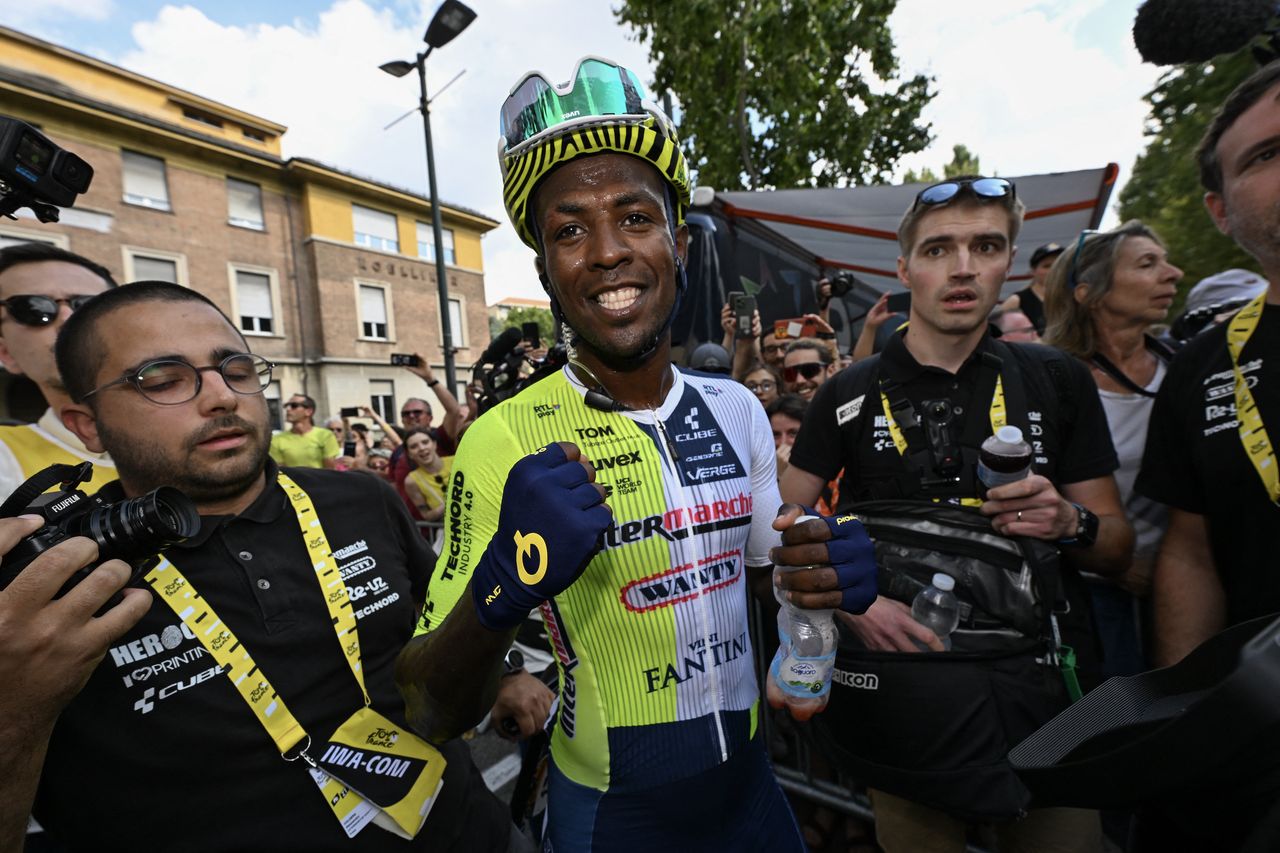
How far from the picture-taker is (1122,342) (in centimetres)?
322

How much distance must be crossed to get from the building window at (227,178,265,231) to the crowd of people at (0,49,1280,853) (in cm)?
2800

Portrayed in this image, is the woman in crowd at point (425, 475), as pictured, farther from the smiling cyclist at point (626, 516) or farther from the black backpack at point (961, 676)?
the black backpack at point (961, 676)

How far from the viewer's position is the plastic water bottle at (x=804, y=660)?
1601 millimetres

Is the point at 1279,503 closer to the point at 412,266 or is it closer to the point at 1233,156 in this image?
the point at 1233,156

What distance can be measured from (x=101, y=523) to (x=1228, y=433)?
10.7 feet

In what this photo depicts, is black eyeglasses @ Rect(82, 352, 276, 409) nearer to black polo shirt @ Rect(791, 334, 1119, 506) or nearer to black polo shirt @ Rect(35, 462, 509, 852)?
black polo shirt @ Rect(35, 462, 509, 852)

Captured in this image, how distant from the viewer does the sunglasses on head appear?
462 centimetres

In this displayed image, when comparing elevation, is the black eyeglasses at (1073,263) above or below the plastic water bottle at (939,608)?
above

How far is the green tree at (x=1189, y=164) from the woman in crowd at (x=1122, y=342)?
759cm

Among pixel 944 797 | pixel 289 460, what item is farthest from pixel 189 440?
pixel 289 460

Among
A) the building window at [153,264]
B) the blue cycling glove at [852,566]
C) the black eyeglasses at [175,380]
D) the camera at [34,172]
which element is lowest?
the blue cycling glove at [852,566]

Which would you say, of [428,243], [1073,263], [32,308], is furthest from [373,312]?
[1073,263]

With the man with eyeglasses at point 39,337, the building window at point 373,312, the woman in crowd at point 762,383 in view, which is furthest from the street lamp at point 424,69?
the building window at point 373,312

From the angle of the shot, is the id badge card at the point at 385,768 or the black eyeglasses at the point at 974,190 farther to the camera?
the black eyeglasses at the point at 974,190
